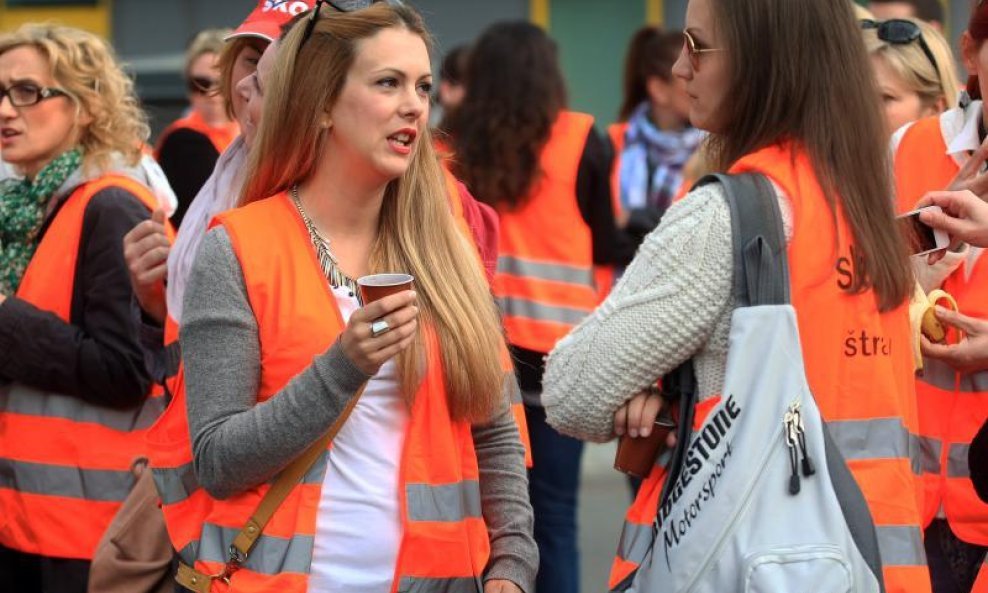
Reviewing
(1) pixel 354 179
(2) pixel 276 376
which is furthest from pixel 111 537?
(1) pixel 354 179

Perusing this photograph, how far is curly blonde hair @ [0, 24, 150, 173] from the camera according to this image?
4.36m

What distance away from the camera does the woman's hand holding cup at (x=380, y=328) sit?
2.59 metres

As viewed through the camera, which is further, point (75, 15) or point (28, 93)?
point (75, 15)

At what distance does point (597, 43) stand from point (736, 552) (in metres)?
11.1

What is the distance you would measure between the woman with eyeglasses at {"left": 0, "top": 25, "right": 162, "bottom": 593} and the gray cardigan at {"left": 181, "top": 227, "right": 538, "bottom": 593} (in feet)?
3.45

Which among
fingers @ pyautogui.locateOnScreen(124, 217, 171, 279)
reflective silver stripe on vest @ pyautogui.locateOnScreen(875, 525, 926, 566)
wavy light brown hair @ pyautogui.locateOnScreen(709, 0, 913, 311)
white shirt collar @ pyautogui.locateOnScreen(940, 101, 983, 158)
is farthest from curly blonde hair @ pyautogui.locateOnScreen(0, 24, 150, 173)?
reflective silver stripe on vest @ pyautogui.locateOnScreen(875, 525, 926, 566)

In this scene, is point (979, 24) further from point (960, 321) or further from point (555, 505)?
point (555, 505)

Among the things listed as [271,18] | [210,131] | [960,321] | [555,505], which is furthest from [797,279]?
[210,131]

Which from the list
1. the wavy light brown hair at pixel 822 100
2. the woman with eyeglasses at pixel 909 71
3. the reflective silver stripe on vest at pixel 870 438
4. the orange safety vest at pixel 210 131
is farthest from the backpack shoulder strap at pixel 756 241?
the orange safety vest at pixel 210 131

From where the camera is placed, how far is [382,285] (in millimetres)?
2566

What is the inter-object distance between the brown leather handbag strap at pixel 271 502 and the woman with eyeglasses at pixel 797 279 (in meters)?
0.44

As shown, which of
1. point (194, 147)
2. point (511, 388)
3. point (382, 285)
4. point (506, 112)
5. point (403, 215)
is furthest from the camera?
point (194, 147)

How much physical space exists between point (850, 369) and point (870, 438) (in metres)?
0.13

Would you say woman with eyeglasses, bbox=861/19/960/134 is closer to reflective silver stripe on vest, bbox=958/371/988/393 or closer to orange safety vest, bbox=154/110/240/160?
reflective silver stripe on vest, bbox=958/371/988/393
